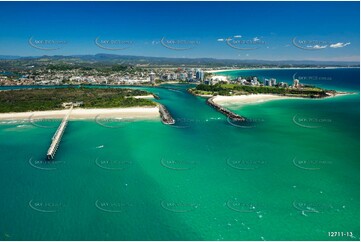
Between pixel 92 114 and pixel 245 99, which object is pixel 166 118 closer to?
pixel 92 114

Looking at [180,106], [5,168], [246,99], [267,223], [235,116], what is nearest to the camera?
[267,223]

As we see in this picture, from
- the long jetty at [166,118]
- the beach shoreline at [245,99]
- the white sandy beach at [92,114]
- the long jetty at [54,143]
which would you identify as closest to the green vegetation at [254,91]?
the beach shoreline at [245,99]

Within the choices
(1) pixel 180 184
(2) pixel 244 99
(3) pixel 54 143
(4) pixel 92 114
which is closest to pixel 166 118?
(4) pixel 92 114

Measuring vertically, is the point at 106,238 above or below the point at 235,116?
below

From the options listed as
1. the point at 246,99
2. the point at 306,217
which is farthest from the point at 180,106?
the point at 306,217

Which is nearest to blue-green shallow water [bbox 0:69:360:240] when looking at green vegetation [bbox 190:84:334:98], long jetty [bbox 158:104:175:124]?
long jetty [bbox 158:104:175:124]

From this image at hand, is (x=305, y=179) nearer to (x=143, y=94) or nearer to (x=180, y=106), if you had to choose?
(x=180, y=106)

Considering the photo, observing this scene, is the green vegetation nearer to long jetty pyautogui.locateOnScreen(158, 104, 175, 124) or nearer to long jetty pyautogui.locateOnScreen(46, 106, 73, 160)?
long jetty pyautogui.locateOnScreen(158, 104, 175, 124)
